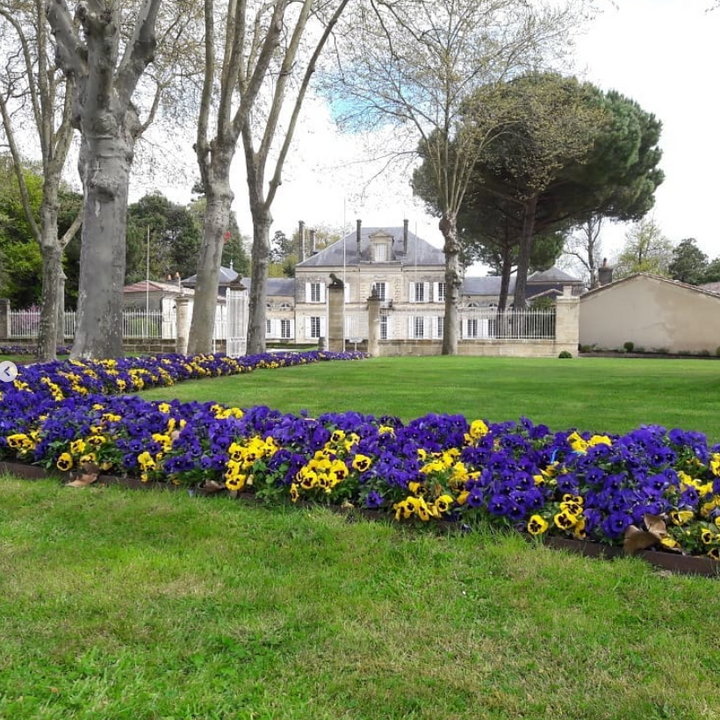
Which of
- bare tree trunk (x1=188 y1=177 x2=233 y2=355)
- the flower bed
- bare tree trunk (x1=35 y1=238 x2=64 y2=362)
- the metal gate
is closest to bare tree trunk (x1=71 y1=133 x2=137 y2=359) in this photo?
bare tree trunk (x1=188 y1=177 x2=233 y2=355)

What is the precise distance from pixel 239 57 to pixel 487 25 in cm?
1170

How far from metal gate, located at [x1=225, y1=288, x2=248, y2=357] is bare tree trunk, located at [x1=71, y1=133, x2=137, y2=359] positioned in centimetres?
843

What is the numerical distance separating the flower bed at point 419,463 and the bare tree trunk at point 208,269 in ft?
26.8

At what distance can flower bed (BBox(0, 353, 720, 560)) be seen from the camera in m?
2.96

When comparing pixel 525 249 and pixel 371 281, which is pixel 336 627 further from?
pixel 371 281

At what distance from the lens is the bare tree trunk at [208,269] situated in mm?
13211

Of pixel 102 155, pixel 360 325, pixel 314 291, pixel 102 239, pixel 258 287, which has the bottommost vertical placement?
pixel 360 325

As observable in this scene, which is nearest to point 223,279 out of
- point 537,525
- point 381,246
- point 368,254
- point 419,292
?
point 368,254

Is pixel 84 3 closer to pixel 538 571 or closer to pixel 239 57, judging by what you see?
pixel 239 57

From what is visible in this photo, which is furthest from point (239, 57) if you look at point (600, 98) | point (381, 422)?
point (600, 98)

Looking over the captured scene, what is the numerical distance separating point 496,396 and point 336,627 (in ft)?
21.7

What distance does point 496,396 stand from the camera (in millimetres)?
8539

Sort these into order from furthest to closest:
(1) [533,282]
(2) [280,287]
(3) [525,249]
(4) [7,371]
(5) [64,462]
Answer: (2) [280,287] < (1) [533,282] < (3) [525,249] < (4) [7,371] < (5) [64,462]

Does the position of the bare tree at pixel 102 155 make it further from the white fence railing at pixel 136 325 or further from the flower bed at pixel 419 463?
the white fence railing at pixel 136 325
